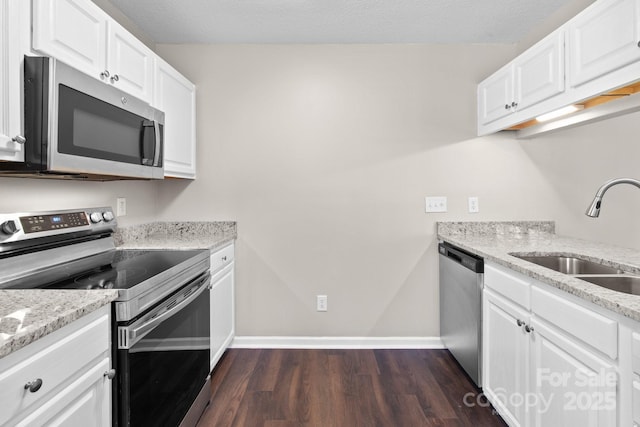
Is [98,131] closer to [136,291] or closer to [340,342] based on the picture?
[136,291]

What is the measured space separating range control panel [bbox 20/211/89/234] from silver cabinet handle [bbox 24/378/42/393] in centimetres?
91

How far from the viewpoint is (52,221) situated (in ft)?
5.58

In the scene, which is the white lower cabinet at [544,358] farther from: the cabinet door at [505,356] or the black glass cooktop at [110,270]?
the black glass cooktop at [110,270]

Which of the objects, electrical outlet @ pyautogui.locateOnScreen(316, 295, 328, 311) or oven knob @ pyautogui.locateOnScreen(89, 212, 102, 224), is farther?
electrical outlet @ pyautogui.locateOnScreen(316, 295, 328, 311)

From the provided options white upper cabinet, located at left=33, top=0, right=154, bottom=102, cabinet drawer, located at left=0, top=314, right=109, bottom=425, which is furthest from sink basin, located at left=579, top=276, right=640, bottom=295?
white upper cabinet, located at left=33, top=0, right=154, bottom=102

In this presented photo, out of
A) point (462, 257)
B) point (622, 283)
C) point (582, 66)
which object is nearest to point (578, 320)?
point (622, 283)

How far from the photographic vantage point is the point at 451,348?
2646 mm

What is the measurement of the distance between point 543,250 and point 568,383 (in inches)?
33.8

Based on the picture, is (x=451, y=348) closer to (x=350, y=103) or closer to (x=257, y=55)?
(x=350, y=103)

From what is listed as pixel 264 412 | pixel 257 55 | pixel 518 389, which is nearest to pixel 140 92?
pixel 257 55

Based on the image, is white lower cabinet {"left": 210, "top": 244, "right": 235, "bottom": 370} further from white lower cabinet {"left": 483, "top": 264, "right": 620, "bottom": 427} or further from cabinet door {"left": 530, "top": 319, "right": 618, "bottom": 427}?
cabinet door {"left": 530, "top": 319, "right": 618, "bottom": 427}

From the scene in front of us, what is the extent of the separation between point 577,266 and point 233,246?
2222 millimetres

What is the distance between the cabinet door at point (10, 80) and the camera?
3.93ft

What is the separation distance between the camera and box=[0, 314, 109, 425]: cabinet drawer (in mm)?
821
